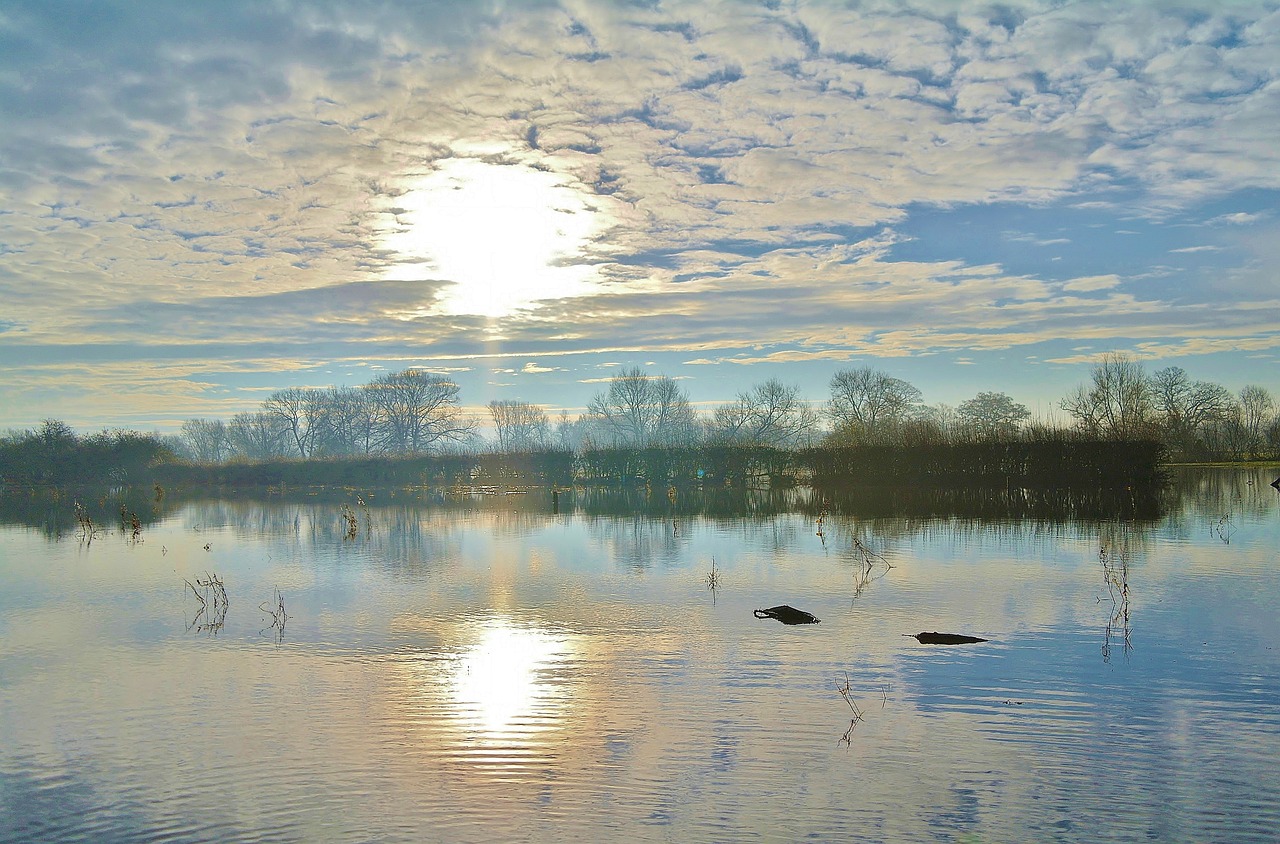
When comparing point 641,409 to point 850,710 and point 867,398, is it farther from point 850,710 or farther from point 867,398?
point 850,710

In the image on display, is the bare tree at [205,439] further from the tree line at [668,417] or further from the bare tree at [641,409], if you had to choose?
the bare tree at [641,409]

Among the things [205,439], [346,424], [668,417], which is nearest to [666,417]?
[668,417]

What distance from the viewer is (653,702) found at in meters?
6.44

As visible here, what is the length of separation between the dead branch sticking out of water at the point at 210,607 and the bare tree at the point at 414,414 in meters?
59.1

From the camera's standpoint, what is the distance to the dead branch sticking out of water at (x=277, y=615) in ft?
30.0

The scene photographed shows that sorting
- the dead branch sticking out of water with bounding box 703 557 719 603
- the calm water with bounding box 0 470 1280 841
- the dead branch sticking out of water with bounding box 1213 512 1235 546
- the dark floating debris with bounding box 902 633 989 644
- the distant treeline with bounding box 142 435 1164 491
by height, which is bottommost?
the calm water with bounding box 0 470 1280 841

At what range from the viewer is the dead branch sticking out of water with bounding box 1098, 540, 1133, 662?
7.94 meters

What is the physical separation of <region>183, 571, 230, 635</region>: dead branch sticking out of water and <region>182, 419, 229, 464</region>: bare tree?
84.1 metres

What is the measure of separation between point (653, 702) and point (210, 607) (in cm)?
663

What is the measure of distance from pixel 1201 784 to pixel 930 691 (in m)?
1.98

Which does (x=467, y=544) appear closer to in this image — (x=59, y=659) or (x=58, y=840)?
(x=59, y=659)

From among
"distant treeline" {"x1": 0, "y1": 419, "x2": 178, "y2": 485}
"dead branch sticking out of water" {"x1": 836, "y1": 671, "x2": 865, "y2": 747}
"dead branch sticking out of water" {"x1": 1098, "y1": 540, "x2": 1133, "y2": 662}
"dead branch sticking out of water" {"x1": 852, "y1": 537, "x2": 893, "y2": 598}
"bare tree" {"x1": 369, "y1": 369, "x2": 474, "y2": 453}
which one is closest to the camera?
"dead branch sticking out of water" {"x1": 836, "y1": 671, "x2": 865, "y2": 747}

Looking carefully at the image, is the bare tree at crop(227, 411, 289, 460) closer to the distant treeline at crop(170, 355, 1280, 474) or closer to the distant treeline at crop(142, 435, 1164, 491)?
the distant treeline at crop(170, 355, 1280, 474)

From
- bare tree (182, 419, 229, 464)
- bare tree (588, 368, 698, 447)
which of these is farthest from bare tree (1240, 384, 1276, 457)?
bare tree (182, 419, 229, 464)
